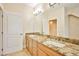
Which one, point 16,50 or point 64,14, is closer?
point 64,14

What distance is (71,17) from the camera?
2.09 metres

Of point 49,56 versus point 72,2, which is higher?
point 72,2

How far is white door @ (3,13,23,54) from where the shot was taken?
7.94ft

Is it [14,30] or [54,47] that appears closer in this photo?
[54,47]

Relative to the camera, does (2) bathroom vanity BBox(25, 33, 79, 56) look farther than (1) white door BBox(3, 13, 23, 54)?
No

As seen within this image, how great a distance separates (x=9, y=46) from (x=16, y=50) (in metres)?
0.24

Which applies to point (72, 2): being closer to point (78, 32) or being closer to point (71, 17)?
point (71, 17)

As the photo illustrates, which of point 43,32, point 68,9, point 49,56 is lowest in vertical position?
point 49,56

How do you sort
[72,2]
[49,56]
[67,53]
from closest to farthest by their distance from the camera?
[67,53], [49,56], [72,2]

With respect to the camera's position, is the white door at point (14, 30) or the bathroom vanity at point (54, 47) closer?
the bathroom vanity at point (54, 47)

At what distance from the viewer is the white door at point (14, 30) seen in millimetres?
2420

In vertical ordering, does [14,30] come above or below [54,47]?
above

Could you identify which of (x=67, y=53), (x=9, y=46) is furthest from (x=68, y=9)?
(x=9, y=46)

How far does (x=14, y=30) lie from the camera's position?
248 centimetres
